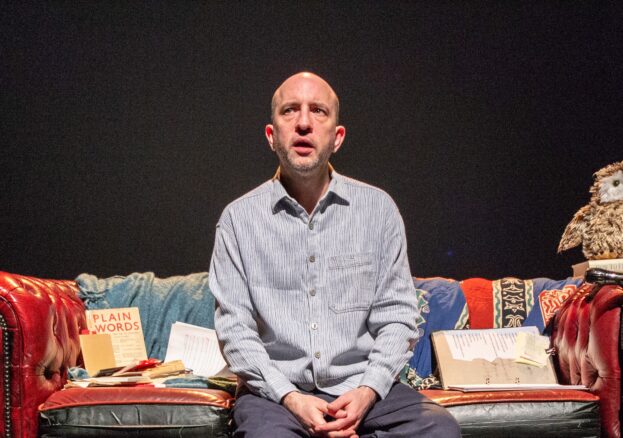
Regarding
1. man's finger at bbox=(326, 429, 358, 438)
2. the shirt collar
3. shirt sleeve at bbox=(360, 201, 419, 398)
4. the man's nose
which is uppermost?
the man's nose

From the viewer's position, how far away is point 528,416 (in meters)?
2.48

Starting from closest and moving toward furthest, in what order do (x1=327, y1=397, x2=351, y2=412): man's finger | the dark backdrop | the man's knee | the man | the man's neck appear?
the man's knee → (x1=327, y1=397, x2=351, y2=412): man's finger → the man → the man's neck → the dark backdrop

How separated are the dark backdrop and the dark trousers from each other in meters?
1.85

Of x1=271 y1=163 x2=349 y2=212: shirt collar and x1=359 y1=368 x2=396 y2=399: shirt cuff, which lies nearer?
x1=359 y1=368 x2=396 y2=399: shirt cuff

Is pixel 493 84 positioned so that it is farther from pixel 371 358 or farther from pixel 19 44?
pixel 19 44

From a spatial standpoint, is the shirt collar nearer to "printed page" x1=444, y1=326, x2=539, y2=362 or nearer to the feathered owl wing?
"printed page" x1=444, y1=326, x2=539, y2=362

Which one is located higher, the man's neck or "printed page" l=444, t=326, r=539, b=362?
the man's neck

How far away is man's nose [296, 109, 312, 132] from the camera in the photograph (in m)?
2.27

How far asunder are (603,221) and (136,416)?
224 centimetres

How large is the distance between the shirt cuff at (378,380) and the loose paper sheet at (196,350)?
1221 millimetres

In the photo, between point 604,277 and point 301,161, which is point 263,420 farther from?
point 604,277

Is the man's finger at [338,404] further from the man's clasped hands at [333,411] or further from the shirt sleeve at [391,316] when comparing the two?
the shirt sleeve at [391,316]

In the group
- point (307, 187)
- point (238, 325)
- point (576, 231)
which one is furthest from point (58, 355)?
point (576, 231)

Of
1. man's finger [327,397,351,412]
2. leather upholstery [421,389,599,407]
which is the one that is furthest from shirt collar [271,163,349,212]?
leather upholstery [421,389,599,407]
